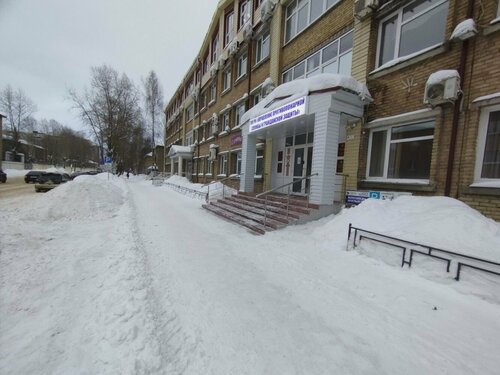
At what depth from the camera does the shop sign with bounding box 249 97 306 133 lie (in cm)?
759

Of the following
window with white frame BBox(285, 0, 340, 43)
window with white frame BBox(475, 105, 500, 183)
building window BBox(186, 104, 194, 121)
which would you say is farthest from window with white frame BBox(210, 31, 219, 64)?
window with white frame BBox(475, 105, 500, 183)

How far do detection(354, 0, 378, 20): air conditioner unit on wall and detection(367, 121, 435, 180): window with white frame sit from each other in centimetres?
364

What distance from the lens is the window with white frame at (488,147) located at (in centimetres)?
513

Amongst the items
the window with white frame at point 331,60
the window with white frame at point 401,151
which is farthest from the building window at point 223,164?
the window with white frame at point 401,151

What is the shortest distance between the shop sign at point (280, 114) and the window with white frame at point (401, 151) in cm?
242

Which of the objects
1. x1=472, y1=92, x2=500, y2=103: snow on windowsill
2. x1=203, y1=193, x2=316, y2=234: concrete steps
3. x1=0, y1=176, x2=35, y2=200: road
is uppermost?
x1=472, y1=92, x2=500, y2=103: snow on windowsill

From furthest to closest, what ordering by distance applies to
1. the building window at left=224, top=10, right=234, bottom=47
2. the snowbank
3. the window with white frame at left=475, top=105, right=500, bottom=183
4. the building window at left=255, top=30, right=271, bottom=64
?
1. the building window at left=224, top=10, right=234, bottom=47
2. the building window at left=255, top=30, right=271, bottom=64
3. the window with white frame at left=475, top=105, right=500, bottom=183
4. the snowbank

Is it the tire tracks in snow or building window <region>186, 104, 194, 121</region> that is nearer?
the tire tracks in snow

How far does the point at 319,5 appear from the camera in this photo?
1023 cm

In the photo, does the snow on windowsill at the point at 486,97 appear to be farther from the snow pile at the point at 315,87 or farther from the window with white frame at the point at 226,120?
the window with white frame at the point at 226,120

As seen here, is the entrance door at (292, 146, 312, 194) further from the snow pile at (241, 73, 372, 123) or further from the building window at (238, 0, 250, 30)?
the building window at (238, 0, 250, 30)

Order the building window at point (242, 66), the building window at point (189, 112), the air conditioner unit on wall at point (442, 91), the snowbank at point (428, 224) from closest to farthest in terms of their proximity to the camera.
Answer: the snowbank at point (428, 224) → the air conditioner unit on wall at point (442, 91) → the building window at point (242, 66) → the building window at point (189, 112)

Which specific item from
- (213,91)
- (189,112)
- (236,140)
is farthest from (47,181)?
(189,112)

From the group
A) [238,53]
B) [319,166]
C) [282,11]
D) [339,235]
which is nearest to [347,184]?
[319,166]
